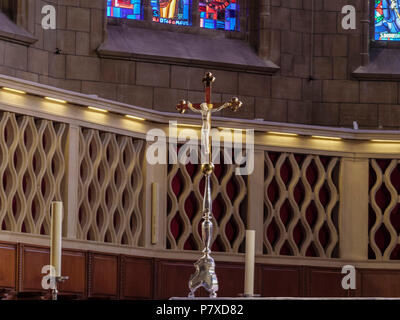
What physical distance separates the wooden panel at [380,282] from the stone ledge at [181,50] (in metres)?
3.87

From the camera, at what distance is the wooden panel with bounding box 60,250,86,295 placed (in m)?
11.9

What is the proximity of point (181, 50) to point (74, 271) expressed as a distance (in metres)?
5.03

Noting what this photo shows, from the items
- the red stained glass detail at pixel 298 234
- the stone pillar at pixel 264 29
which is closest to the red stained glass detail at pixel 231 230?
the red stained glass detail at pixel 298 234

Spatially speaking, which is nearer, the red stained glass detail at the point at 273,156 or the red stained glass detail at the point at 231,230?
the red stained glass detail at the point at 231,230

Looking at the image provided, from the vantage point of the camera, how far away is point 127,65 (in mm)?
15500

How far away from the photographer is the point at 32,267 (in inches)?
446

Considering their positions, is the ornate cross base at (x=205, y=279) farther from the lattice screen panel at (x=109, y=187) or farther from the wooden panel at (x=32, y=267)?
the lattice screen panel at (x=109, y=187)

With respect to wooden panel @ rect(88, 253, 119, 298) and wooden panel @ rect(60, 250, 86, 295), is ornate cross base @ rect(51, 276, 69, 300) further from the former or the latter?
wooden panel @ rect(88, 253, 119, 298)

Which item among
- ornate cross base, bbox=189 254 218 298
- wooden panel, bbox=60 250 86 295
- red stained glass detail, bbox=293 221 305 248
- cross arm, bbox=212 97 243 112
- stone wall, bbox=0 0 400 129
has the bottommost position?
wooden panel, bbox=60 250 86 295

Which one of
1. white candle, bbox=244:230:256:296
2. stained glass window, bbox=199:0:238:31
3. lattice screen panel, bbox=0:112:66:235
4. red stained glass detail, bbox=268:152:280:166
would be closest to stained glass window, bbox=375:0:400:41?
stained glass window, bbox=199:0:238:31

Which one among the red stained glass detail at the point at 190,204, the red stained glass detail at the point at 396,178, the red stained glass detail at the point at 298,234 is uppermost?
the red stained glass detail at the point at 396,178

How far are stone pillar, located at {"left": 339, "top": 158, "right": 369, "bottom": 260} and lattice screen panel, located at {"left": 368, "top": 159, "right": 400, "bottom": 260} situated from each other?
0.35ft

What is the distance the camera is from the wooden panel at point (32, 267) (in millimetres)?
11227

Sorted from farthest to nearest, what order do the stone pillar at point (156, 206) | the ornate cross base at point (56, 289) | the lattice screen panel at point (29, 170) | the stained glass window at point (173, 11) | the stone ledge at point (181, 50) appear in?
the stained glass window at point (173, 11)
the stone ledge at point (181, 50)
the stone pillar at point (156, 206)
the lattice screen panel at point (29, 170)
the ornate cross base at point (56, 289)
